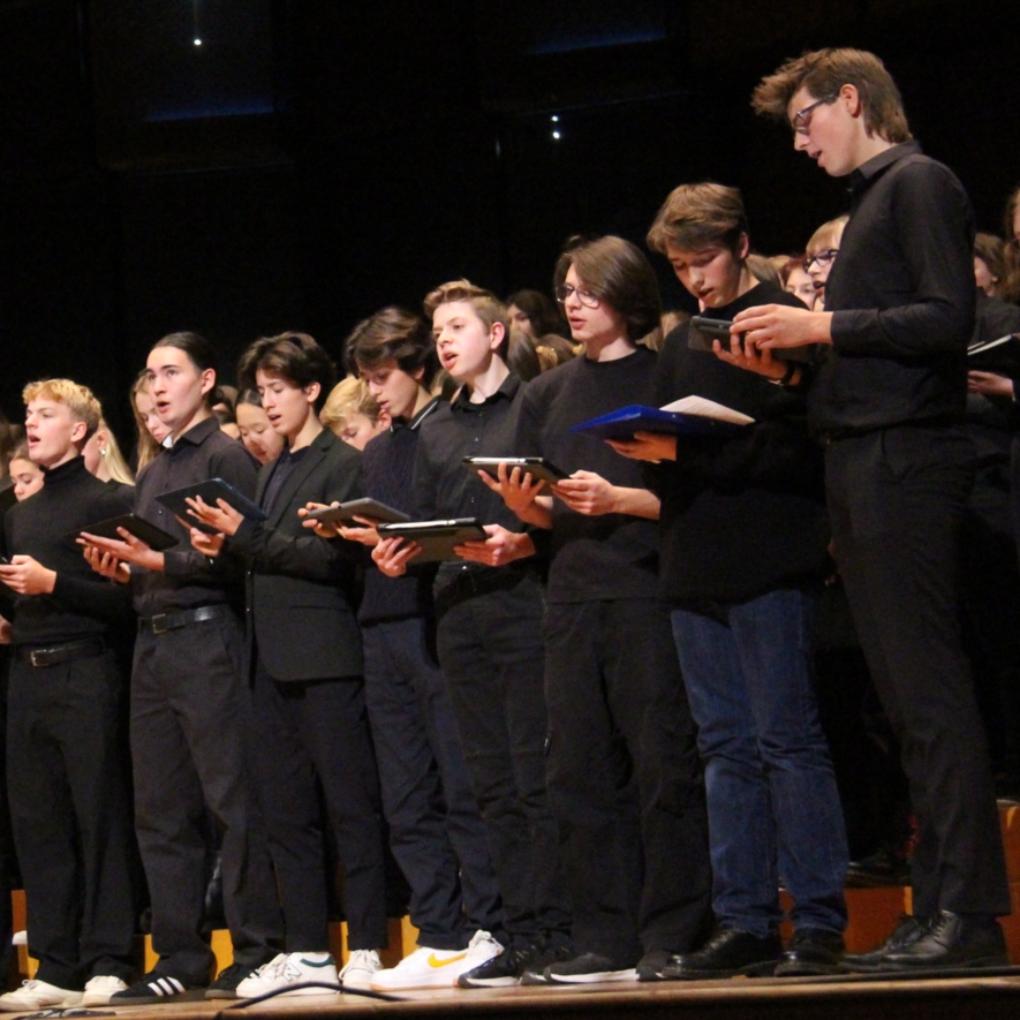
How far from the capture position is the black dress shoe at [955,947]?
2.90 meters

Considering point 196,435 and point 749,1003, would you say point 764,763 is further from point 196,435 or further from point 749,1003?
point 196,435

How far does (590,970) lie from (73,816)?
1.88 metres

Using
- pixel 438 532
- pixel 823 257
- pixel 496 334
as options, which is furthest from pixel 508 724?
pixel 823 257

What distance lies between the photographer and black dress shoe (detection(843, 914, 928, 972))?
2.95 meters

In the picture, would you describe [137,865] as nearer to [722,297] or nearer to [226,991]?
[226,991]

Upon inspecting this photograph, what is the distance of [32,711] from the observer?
489 cm

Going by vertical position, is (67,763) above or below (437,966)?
above

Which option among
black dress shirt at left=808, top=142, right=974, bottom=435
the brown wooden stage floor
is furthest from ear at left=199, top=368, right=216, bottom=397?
the brown wooden stage floor

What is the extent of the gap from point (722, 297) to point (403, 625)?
1363 millimetres

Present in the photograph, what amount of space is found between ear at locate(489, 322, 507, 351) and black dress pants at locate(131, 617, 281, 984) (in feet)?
3.56

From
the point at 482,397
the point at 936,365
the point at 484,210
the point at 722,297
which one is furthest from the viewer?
the point at 484,210

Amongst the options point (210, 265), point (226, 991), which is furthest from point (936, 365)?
point (210, 265)

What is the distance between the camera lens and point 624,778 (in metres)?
3.81

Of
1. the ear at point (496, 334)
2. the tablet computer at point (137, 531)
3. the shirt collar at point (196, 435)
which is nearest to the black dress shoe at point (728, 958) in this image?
the ear at point (496, 334)
